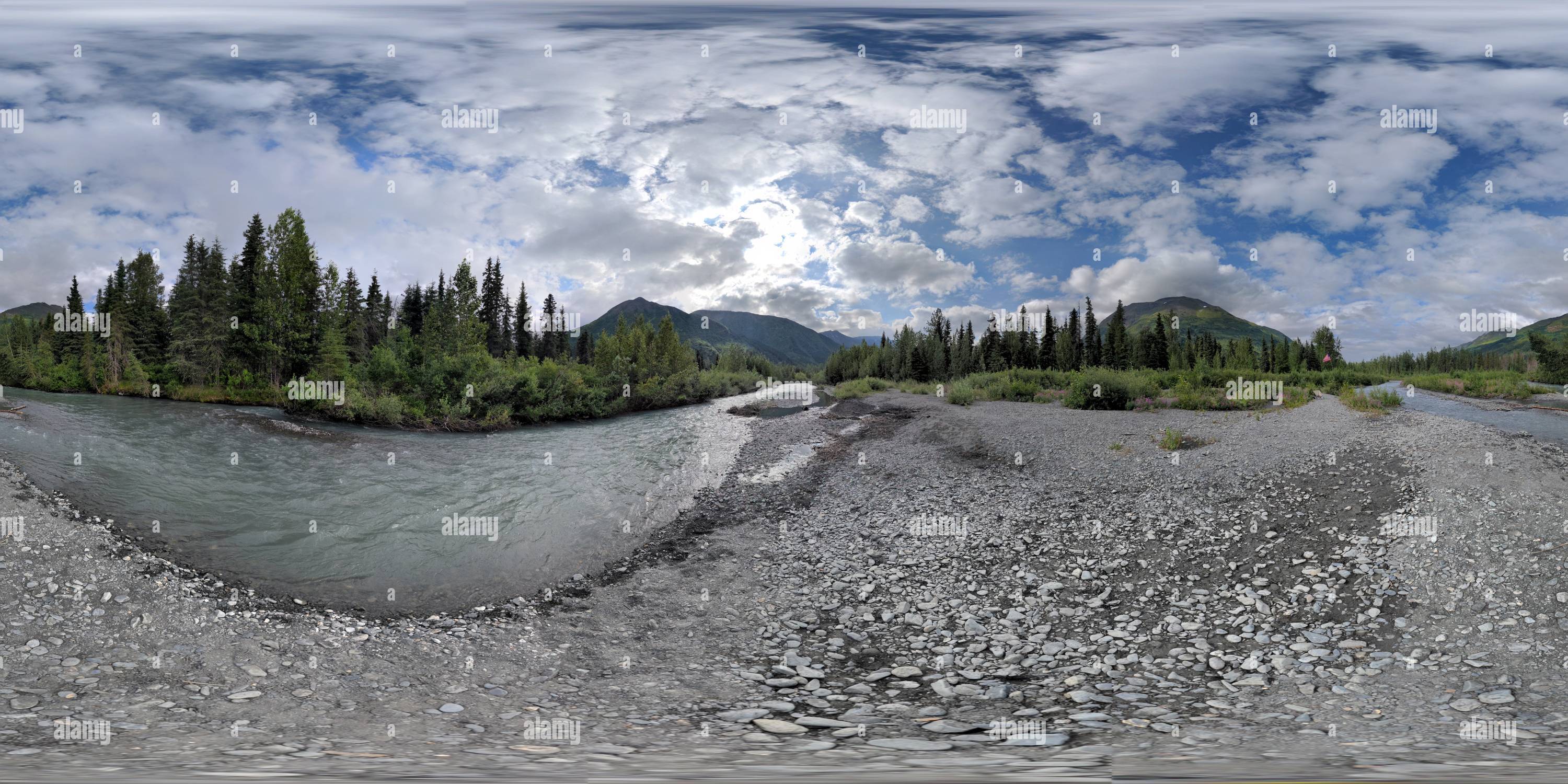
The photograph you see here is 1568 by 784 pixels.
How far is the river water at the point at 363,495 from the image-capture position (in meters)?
7.85

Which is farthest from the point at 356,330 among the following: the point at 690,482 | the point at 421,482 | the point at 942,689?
the point at 942,689

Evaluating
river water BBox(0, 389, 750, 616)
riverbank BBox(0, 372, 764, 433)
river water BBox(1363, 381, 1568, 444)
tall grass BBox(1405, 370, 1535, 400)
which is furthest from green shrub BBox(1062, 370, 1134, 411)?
riverbank BBox(0, 372, 764, 433)

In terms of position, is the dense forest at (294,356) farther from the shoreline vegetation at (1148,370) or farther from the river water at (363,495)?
the shoreline vegetation at (1148,370)

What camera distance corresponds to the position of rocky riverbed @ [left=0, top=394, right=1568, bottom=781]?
3.53 metres

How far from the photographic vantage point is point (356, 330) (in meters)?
39.7

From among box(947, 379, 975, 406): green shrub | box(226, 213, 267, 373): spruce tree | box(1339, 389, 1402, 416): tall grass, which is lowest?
box(1339, 389, 1402, 416): tall grass

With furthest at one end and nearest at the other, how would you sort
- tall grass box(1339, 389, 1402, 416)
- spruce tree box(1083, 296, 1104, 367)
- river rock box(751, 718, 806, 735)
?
spruce tree box(1083, 296, 1104, 367) < tall grass box(1339, 389, 1402, 416) < river rock box(751, 718, 806, 735)

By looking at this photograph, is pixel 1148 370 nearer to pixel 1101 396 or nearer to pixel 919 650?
pixel 1101 396

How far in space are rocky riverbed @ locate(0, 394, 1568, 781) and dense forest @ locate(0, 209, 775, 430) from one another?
1585cm

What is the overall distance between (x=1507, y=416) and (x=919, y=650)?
58.7 feet

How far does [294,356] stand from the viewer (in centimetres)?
2992

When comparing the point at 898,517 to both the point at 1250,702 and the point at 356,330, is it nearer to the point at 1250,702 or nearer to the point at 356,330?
the point at 1250,702

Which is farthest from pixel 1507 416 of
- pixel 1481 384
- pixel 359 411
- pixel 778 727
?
pixel 359 411

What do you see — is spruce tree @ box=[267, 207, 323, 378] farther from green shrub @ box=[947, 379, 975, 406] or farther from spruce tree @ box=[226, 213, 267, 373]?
green shrub @ box=[947, 379, 975, 406]
